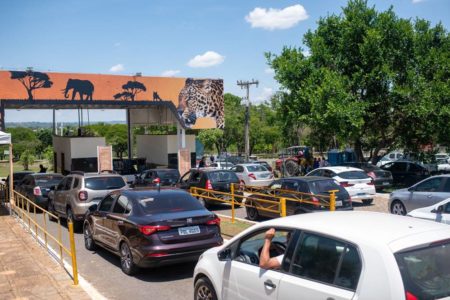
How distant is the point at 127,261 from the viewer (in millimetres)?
9180

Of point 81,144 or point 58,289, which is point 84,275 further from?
point 81,144

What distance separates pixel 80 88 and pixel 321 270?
24.1m

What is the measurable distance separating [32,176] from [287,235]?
17.2 metres

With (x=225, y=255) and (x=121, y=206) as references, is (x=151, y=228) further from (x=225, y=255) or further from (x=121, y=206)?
(x=225, y=255)

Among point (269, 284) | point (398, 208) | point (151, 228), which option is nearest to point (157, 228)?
point (151, 228)

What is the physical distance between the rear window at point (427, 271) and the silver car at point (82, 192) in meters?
11.2

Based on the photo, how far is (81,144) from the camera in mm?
30453

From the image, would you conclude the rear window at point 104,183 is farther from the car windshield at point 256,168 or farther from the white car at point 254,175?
the car windshield at point 256,168

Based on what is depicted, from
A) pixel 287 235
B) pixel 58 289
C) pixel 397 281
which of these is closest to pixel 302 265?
pixel 287 235

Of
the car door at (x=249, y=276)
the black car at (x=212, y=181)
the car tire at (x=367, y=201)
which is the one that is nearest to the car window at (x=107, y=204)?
the car door at (x=249, y=276)

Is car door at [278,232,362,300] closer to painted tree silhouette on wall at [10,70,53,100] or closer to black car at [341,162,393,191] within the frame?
black car at [341,162,393,191]

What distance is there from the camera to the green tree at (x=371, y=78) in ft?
80.8

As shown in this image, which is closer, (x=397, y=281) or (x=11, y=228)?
(x=397, y=281)

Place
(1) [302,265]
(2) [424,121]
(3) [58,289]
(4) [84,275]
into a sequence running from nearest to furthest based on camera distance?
(1) [302,265], (3) [58,289], (4) [84,275], (2) [424,121]
